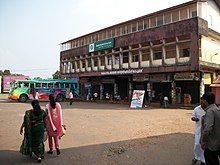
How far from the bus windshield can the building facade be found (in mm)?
5281

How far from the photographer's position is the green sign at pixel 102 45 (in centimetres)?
2958

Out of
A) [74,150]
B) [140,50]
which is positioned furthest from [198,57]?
[74,150]

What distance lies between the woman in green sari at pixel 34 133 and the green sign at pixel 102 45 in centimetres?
2458

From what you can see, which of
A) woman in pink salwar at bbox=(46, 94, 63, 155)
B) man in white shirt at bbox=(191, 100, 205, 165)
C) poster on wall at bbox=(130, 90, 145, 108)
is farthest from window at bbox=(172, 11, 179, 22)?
woman in pink salwar at bbox=(46, 94, 63, 155)

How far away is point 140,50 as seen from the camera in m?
25.6

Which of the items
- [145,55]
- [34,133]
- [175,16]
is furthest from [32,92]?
[34,133]

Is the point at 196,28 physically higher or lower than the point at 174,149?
higher

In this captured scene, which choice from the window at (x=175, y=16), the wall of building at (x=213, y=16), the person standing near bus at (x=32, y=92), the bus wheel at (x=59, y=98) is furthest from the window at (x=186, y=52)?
the person standing near bus at (x=32, y=92)

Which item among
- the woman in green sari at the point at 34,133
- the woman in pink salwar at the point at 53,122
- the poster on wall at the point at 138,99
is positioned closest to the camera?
the woman in green sari at the point at 34,133

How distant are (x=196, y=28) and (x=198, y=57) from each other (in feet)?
8.38

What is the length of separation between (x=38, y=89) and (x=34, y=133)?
2227 centimetres

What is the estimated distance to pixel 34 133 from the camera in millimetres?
5293

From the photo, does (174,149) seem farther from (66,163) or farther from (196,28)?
(196,28)

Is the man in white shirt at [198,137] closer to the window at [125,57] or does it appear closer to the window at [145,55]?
the window at [145,55]
